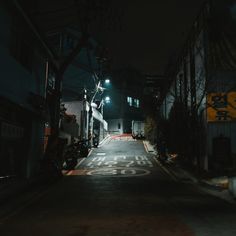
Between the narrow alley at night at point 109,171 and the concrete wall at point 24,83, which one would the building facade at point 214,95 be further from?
the concrete wall at point 24,83

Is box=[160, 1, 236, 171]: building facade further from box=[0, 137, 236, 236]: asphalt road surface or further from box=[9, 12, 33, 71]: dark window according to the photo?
box=[9, 12, 33, 71]: dark window

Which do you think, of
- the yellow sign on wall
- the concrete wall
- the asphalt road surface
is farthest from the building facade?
the concrete wall

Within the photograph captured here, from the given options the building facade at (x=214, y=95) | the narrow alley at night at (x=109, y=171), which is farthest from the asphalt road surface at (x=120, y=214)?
the building facade at (x=214, y=95)

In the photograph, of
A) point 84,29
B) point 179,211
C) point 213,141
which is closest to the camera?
point 179,211

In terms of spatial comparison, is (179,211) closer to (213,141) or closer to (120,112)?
(213,141)

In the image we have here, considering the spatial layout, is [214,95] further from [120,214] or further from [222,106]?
[120,214]

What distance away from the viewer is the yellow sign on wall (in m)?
20.8

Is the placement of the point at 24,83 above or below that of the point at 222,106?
above

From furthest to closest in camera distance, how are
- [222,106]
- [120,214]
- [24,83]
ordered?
[222,106]
[24,83]
[120,214]

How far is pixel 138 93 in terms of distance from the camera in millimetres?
75312

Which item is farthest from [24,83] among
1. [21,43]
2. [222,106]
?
[222,106]

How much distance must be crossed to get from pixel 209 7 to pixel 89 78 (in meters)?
30.8

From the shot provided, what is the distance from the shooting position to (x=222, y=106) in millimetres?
20828

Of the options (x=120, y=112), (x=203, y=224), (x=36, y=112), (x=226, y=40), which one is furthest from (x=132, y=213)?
(x=120, y=112)
